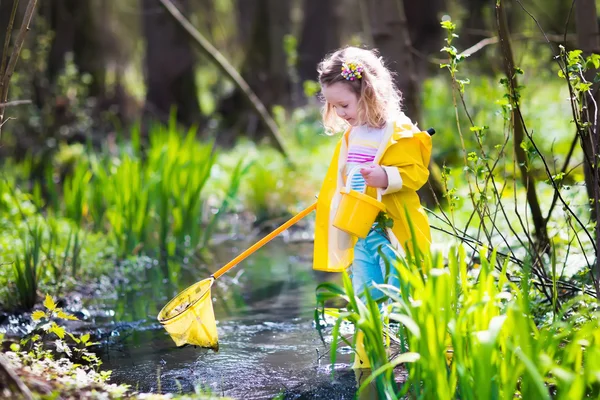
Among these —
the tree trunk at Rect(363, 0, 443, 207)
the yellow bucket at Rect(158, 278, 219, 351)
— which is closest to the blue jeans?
the yellow bucket at Rect(158, 278, 219, 351)

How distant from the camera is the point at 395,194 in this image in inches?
130

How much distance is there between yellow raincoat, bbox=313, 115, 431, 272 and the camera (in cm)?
326

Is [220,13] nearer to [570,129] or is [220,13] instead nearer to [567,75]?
[570,129]

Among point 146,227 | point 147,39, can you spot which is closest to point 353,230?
point 146,227

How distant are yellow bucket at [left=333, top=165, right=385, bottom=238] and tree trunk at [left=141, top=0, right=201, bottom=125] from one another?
10540 millimetres

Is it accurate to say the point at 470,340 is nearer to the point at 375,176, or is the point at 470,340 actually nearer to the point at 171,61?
the point at 375,176

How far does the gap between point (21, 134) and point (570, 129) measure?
633 cm

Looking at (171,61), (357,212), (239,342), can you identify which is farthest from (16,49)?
(171,61)

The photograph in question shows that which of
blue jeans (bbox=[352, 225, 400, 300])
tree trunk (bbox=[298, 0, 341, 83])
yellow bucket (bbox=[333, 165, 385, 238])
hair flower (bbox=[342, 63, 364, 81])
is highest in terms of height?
tree trunk (bbox=[298, 0, 341, 83])

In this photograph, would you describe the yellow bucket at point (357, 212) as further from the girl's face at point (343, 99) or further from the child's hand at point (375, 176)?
the girl's face at point (343, 99)

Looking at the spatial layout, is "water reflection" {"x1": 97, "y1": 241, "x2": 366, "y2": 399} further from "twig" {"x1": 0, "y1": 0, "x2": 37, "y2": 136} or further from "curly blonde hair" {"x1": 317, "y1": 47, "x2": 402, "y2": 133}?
"twig" {"x1": 0, "y1": 0, "x2": 37, "y2": 136}

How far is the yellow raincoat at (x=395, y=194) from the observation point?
3262 mm

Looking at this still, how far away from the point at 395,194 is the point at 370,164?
16 centimetres

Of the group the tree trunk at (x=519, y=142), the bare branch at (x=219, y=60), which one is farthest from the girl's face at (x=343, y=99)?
the bare branch at (x=219, y=60)
